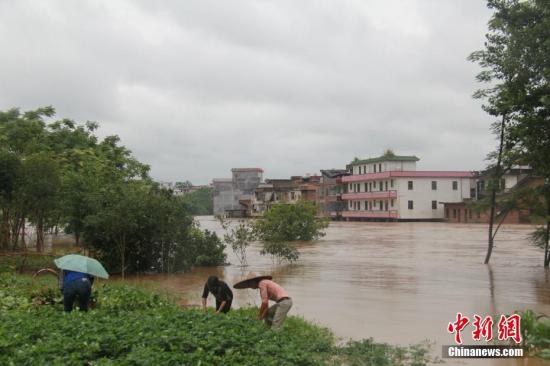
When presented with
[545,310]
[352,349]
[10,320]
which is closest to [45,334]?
[10,320]

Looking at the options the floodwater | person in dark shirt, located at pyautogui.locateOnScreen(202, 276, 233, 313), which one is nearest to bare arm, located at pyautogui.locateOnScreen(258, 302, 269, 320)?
person in dark shirt, located at pyautogui.locateOnScreen(202, 276, 233, 313)

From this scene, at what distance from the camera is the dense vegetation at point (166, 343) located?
19.9 feet

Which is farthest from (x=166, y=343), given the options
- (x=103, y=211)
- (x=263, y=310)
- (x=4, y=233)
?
(x=4, y=233)

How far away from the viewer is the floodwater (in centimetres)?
1092

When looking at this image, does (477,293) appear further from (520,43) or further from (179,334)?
(179,334)

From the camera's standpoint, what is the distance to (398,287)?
16.5m

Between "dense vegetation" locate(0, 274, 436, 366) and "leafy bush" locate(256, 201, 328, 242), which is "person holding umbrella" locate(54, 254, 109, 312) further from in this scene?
"leafy bush" locate(256, 201, 328, 242)

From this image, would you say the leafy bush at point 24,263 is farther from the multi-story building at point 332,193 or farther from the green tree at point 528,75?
the multi-story building at point 332,193

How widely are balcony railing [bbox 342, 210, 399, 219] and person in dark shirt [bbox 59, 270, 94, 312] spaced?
61834 millimetres

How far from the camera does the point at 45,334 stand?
688 centimetres

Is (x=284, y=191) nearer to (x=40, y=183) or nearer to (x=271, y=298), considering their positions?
(x=40, y=183)

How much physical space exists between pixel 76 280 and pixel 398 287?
33.8ft

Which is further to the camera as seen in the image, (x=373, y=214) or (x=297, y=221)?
(x=373, y=214)

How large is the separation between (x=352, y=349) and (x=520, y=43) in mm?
11221
